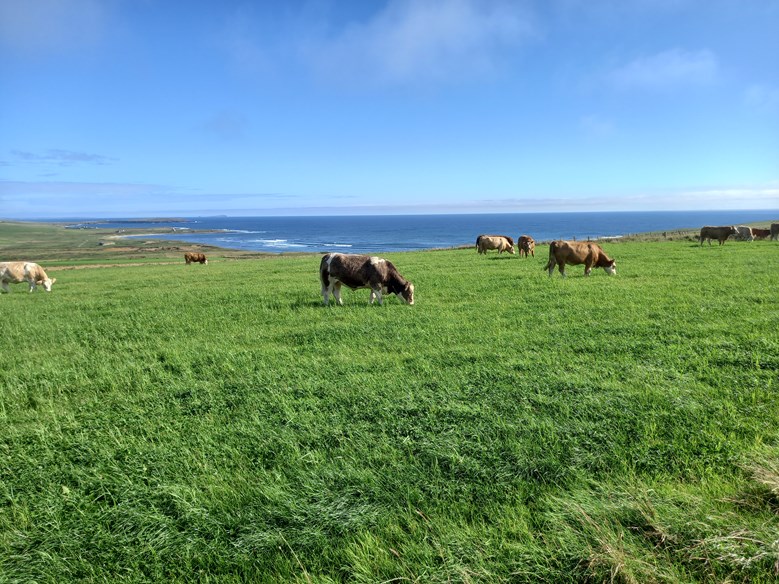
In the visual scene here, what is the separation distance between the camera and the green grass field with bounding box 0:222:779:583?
9.27 ft

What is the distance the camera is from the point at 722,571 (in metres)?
2.47

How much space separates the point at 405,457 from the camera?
12.9ft

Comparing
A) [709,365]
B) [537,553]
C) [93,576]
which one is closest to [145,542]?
[93,576]

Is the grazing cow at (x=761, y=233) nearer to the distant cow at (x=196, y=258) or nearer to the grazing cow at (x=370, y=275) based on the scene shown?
the grazing cow at (x=370, y=275)

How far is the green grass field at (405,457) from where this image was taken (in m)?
2.83

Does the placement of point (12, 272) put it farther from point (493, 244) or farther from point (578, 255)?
point (493, 244)

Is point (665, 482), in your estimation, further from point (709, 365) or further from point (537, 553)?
point (709, 365)

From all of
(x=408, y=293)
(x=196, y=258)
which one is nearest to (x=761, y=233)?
(x=408, y=293)

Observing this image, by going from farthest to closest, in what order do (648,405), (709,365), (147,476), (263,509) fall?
(709,365), (648,405), (147,476), (263,509)

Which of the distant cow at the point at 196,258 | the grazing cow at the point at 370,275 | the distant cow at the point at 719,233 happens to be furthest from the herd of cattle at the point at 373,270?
the distant cow at the point at 196,258

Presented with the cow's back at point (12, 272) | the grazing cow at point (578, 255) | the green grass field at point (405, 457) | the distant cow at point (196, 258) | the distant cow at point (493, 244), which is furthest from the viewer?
the distant cow at point (196, 258)

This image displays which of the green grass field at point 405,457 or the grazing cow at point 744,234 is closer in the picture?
the green grass field at point 405,457

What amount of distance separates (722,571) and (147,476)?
4566 mm

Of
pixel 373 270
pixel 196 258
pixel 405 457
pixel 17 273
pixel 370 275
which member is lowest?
pixel 405 457
